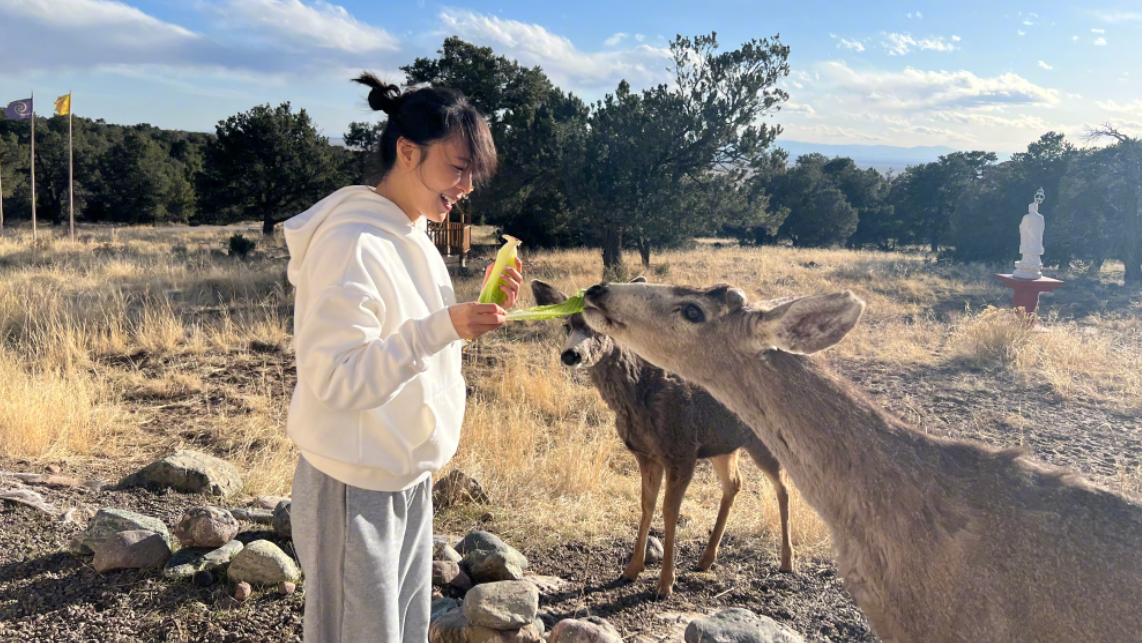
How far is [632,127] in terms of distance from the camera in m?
17.7

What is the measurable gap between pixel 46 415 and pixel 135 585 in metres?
3.15

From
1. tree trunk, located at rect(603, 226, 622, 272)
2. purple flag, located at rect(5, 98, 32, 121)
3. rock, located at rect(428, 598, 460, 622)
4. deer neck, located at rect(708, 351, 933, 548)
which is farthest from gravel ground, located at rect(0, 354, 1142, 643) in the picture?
purple flag, located at rect(5, 98, 32, 121)

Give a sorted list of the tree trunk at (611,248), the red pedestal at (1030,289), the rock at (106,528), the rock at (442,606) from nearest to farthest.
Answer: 1. the rock at (442,606)
2. the rock at (106,528)
3. the red pedestal at (1030,289)
4. the tree trunk at (611,248)

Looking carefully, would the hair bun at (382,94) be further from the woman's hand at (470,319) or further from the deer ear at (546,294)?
the deer ear at (546,294)

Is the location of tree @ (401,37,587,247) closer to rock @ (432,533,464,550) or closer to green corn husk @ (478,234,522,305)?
rock @ (432,533,464,550)

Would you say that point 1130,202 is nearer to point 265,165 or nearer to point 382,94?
point 382,94

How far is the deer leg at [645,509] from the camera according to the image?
4.26 metres

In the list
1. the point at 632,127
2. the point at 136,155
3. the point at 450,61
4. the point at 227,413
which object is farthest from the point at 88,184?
the point at 227,413

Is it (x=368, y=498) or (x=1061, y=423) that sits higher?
(x=368, y=498)

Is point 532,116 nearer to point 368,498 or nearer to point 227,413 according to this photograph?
point 227,413

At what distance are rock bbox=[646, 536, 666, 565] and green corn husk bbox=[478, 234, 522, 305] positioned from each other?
8.99 ft

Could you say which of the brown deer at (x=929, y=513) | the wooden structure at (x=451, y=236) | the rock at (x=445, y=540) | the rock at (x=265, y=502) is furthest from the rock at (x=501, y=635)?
the wooden structure at (x=451, y=236)

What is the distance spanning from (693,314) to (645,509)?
6.33ft

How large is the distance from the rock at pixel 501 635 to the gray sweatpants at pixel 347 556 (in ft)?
4.06
